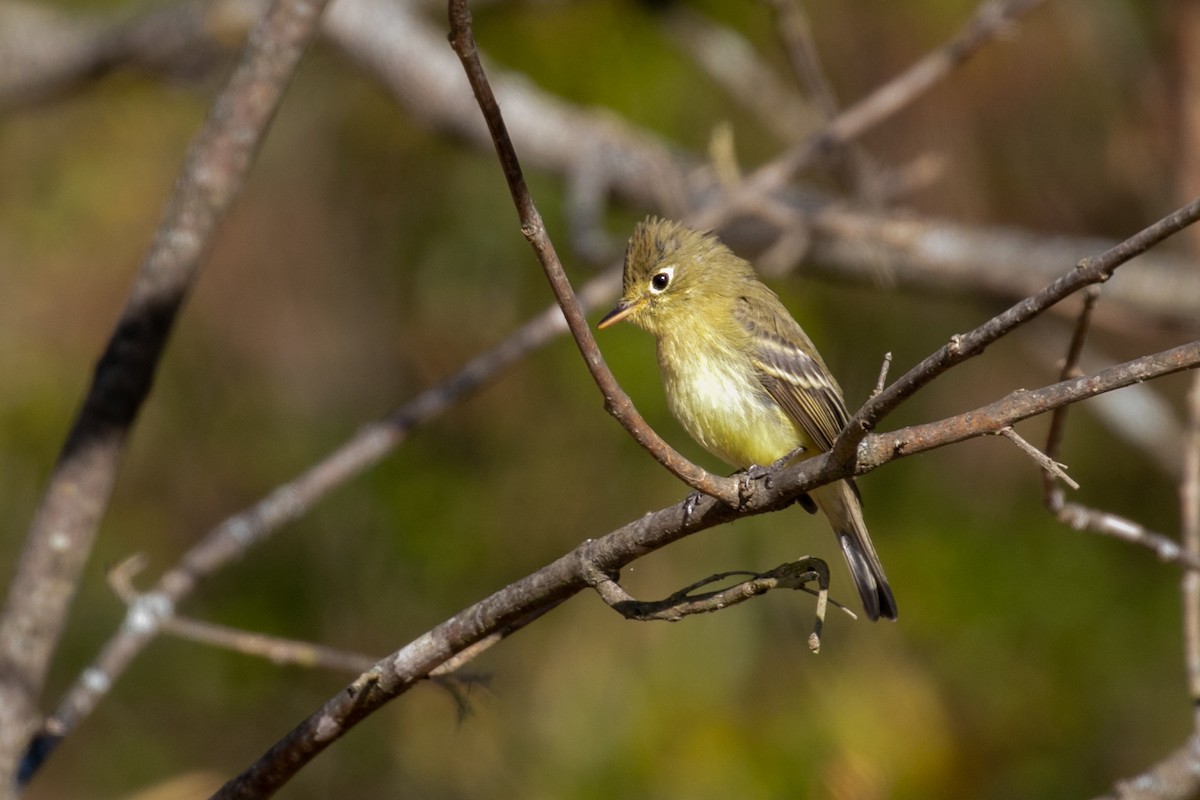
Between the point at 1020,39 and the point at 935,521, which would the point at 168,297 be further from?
the point at 1020,39

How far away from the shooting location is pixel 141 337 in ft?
9.77

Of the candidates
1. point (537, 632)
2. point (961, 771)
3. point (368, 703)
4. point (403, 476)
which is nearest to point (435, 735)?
point (537, 632)

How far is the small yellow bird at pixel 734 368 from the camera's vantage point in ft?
11.6

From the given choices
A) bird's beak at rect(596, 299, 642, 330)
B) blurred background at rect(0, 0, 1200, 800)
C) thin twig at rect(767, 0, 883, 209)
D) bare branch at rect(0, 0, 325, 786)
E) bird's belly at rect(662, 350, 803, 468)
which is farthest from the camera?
blurred background at rect(0, 0, 1200, 800)

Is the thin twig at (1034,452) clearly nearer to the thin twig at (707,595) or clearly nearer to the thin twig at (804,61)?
the thin twig at (707,595)

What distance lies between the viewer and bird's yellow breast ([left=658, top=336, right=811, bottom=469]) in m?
3.50

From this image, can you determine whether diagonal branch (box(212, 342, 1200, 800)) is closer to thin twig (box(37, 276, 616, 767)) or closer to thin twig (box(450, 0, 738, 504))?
thin twig (box(450, 0, 738, 504))

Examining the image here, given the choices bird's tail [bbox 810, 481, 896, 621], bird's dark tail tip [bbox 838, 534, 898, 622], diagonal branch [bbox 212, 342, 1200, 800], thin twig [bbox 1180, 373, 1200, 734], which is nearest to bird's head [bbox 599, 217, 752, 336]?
bird's tail [bbox 810, 481, 896, 621]

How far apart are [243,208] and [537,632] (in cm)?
282

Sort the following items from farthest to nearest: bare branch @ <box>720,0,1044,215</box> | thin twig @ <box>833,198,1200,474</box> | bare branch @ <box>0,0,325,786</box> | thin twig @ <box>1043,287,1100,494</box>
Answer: bare branch @ <box>720,0,1044,215</box> < bare branch @ <box>0,0,325,786</box> < thin twig @ <box>1043,287,1100,494</box> < thin twig @ <box>833,198,1200,474</box>

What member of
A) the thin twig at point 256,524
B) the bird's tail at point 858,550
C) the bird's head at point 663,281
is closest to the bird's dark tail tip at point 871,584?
the bird's tail at point 858,550

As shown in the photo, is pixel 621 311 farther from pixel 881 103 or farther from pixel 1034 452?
pixel 1034 452

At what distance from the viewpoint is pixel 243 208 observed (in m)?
6.60

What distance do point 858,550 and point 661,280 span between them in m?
0.99
